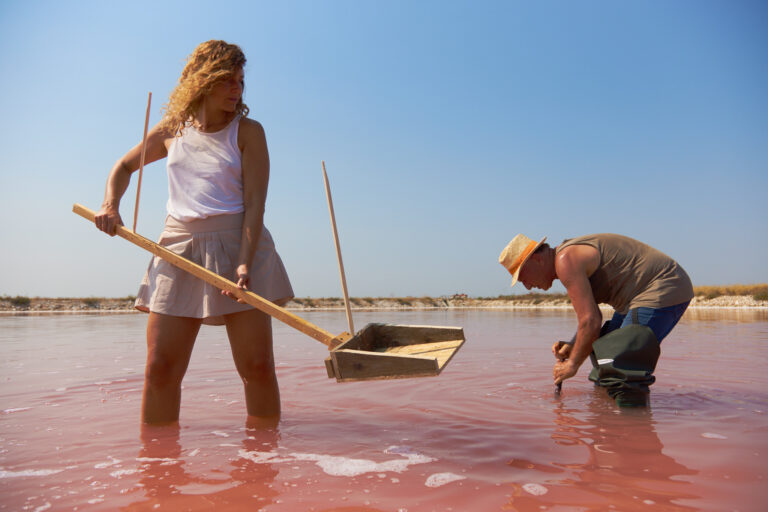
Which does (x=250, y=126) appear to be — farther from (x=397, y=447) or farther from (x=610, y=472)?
(x=610, y=472)

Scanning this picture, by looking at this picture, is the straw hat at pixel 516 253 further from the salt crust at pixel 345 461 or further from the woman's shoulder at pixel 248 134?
the woman's shoulder at pixel 248 134

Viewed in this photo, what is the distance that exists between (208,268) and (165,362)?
1.72ft

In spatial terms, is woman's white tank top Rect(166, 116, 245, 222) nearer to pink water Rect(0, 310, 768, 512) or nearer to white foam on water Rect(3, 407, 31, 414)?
pink water Rect(0, 310, 768, 512)

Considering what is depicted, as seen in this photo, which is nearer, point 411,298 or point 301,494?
point 301,494

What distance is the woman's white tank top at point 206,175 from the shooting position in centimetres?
268

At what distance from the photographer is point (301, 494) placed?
6.25 feet

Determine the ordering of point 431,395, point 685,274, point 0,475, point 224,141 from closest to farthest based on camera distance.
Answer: point 0,475
point 224,141
point 685,274
point 431,395

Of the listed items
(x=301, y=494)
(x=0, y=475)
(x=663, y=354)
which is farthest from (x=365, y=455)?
(x=663, y=354)

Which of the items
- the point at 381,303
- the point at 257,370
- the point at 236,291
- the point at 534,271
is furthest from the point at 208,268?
the point at 381,303

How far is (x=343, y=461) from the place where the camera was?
2.29 metres

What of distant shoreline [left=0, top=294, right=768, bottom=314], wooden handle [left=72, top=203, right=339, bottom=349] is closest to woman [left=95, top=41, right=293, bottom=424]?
wooden handle [left=72, top=203, right=339, bottom=349]

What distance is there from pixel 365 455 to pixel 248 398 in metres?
0.82

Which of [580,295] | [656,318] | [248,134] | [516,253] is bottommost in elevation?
[656,318]

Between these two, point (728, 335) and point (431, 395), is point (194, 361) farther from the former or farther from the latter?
point (728, 335)
